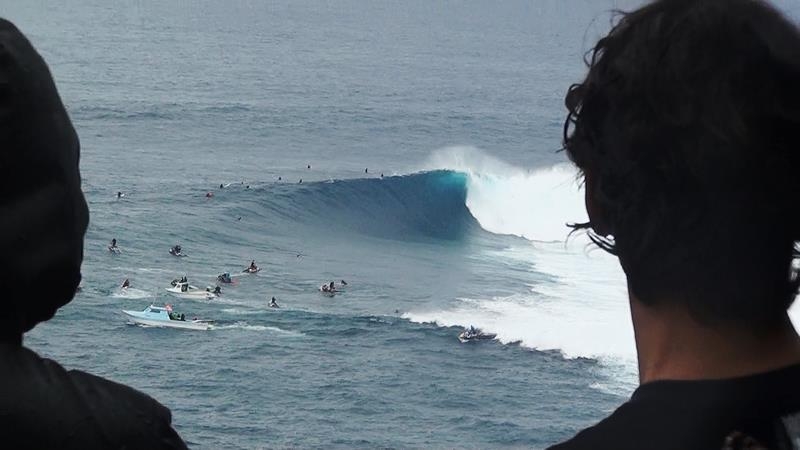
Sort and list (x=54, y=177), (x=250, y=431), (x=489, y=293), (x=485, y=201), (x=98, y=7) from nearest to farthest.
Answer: (x=54, y=177), (x=250, y=431), (x=489, y=293), (x=485, y=201), (x=98, y=7)

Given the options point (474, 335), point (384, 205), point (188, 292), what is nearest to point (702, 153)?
point (474, 335)

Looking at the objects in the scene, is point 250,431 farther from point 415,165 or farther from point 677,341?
point 415,165

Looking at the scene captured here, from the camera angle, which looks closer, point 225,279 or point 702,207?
point 702,207

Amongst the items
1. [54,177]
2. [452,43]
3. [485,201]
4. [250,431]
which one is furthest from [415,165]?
[452,43]

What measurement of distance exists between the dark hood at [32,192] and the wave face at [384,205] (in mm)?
34736

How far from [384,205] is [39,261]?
37142 mm

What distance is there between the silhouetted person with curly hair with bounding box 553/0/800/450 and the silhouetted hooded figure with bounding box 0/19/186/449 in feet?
1.89

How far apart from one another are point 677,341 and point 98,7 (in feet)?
444

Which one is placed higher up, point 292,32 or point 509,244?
point 292,32

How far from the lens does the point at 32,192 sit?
4.87 feet

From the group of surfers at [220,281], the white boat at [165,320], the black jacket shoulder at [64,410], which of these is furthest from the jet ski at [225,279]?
the black jacket shoulder at [64,410]

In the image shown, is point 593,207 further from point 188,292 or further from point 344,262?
point 344,262

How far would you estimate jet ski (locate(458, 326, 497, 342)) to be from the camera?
85.5ft

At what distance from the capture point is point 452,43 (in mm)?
112875
